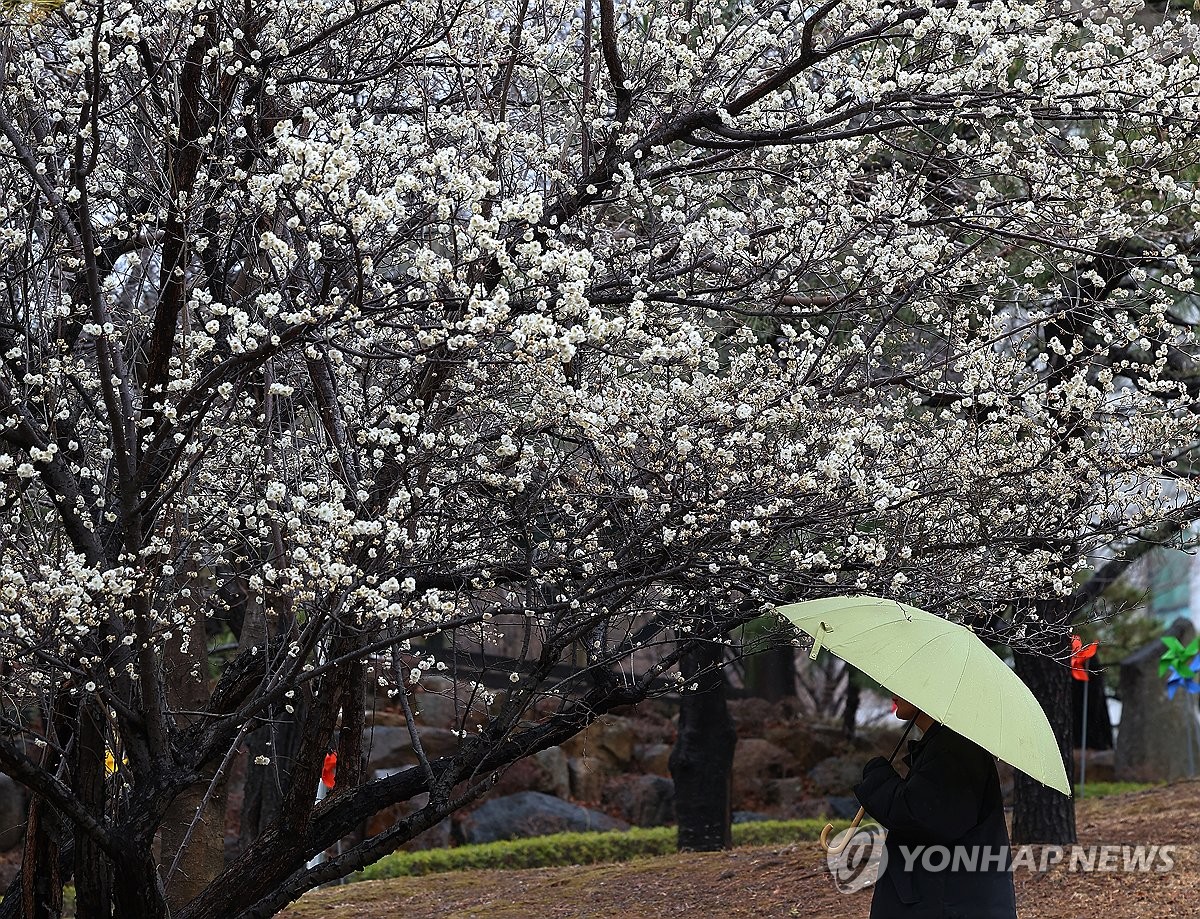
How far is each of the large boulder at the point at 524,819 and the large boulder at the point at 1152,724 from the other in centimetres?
862

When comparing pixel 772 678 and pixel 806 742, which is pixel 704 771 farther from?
pixel 772 678

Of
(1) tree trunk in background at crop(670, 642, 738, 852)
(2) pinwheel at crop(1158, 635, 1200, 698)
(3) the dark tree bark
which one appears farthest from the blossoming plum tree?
(3) the dark tree bark

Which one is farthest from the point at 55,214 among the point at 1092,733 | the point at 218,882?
the point at 1092,733

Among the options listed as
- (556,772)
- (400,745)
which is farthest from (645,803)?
(400,745)

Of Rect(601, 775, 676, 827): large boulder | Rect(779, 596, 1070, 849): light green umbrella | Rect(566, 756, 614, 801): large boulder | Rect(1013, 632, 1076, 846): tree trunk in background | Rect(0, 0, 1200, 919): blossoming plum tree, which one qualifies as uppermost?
Rect(0, 0, 1200, 919): blossoming plum tree

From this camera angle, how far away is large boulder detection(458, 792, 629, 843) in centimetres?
1605

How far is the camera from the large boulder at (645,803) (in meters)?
18.0

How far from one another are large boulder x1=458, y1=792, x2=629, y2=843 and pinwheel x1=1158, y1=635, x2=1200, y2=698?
8.17 meters

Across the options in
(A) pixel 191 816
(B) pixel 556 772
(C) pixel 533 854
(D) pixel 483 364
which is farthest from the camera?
(B) pixel 556 772

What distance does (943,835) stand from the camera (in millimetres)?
3877

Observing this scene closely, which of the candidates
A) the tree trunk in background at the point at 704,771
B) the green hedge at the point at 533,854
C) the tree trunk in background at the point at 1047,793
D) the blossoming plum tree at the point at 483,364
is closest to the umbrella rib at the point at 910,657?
the blossoming plum tree at the point at 483,364

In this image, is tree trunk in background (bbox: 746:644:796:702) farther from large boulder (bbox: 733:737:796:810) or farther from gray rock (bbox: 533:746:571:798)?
gray rock (bbox: 533:746:571:798)

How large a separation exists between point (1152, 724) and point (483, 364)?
18.2 meters

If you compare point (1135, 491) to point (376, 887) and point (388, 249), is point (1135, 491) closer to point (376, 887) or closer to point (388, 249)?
point (388, 249)
